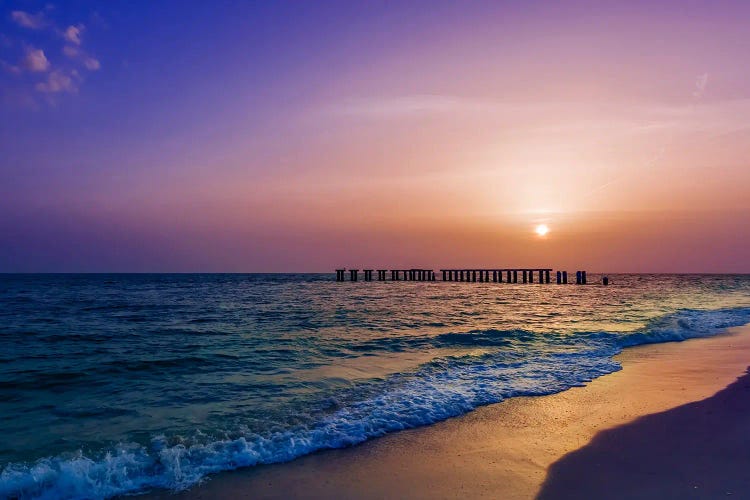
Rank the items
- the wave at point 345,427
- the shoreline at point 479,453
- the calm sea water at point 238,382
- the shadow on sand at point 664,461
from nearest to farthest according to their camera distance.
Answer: the shadow on sand at point 664,461, the shoreline at point 479,453, the wave at point 345,427, the calm sea water at point 238,382

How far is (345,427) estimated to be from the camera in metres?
8.46

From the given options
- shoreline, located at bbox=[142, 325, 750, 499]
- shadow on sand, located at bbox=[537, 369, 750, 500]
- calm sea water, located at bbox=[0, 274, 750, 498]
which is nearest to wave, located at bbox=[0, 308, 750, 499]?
calm sea water, located at bbox=[0, 274, 750, 498]

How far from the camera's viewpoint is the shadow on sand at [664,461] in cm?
577

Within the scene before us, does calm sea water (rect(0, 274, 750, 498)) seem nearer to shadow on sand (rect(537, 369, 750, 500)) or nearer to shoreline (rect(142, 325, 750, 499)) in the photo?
shoreline (rect(142, 325, 750, 499))

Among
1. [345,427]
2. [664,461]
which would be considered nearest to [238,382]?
[345,427]

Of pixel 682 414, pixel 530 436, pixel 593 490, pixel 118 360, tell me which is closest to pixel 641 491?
pixel 593 490

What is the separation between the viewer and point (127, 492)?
631cm

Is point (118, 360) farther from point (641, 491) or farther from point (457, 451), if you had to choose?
point (641, 491)

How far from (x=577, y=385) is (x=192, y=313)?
73.9 ft

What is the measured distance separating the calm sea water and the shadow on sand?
2821mm

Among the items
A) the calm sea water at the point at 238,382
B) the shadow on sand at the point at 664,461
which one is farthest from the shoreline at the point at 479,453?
the calm sea water at the point at 238,382

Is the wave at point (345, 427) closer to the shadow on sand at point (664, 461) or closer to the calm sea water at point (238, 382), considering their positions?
the calm sea water at point (238, 382)

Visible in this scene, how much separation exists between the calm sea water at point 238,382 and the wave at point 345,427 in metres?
0.03

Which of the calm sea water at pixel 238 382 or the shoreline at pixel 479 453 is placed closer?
the shoreline at pixel 479 453
